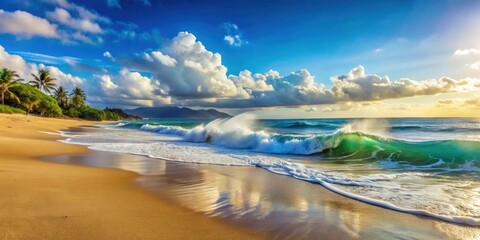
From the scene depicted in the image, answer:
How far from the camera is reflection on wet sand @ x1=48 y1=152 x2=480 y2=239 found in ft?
12.9

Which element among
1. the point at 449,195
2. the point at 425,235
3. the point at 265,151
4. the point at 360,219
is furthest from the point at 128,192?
the point at 265,151

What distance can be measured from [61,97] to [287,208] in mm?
93769

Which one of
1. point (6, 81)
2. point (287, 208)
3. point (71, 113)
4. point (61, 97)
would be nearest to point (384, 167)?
point (287, 208)

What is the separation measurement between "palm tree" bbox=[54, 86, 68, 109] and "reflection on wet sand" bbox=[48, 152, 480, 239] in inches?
3492

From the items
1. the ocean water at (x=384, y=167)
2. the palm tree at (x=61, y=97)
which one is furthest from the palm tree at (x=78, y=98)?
the ocean water at (x=384, y=167)

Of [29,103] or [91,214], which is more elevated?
[29,103]

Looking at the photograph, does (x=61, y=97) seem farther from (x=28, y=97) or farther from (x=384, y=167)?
(x=384, y=167)

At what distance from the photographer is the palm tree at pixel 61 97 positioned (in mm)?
81688

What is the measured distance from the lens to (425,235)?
12.8 feet

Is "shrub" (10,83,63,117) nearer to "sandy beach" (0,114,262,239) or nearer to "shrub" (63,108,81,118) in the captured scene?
"shrub" (63,108,81,118)

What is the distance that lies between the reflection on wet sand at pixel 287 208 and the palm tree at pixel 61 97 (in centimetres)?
8870

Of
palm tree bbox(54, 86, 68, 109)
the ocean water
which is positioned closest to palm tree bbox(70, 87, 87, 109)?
palm tree bbox(54, 86, 68, 109)

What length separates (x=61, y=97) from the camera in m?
82.4

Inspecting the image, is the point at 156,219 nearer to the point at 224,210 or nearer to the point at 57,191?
the point at 224,210
